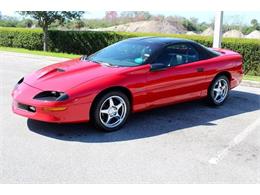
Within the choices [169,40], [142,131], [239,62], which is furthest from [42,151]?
[239,62]

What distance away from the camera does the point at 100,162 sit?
4.24 m

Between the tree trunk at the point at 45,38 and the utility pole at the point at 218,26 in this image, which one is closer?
the utility pole at the point at 218,26

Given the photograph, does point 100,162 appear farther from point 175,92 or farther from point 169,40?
point 169,40

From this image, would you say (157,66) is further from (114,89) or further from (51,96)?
(51,96)

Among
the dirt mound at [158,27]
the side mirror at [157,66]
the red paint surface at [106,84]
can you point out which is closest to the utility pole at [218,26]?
the red paint surface at [106,84]

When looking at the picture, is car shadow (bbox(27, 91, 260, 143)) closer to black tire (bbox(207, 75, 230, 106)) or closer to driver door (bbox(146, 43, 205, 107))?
black tire (bbox(207, 75, 230, 106))

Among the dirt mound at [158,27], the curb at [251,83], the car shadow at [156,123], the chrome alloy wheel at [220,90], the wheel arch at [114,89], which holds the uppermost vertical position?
the wheel arch at [114,89]

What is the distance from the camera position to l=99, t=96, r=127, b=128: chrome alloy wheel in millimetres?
5232

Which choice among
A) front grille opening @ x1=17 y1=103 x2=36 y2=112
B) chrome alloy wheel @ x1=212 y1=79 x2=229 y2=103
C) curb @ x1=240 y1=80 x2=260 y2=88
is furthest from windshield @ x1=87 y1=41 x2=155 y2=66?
curb @ x1=240 y1=80 x2=260 y2=88

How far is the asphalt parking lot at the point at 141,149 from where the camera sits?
12.9 feet

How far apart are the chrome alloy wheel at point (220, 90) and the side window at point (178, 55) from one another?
722 mm

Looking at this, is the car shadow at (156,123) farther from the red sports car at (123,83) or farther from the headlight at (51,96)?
the headlight at (51,96)

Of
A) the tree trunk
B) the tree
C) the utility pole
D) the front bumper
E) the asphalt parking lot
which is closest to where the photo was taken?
the asphalt parking lot

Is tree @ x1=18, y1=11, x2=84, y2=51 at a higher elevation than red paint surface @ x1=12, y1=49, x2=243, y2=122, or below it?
higher
